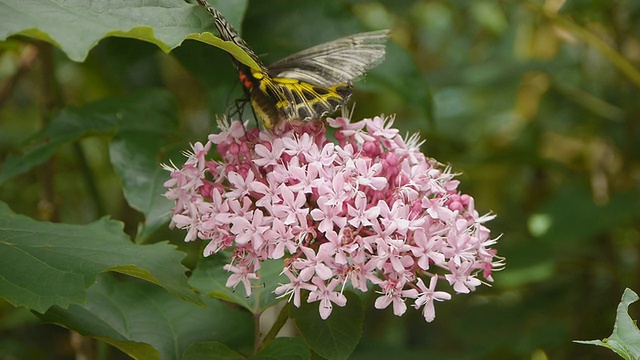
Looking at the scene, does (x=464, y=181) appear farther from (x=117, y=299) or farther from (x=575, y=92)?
(x=117, y=299)

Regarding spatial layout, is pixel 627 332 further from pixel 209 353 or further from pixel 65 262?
pixel 65 262

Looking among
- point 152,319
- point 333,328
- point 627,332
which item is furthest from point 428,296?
point 152,319

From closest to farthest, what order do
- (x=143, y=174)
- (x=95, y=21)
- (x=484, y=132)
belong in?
(x=95, y=21), (x=143, y=174), (x=484, y=132)

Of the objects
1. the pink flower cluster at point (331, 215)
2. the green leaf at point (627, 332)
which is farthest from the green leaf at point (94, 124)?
the green leaf at point (627, 332)

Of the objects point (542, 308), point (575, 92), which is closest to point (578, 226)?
point (542, 308)

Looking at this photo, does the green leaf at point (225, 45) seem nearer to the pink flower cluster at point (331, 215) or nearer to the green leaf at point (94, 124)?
the pink flower cluster at point (331, 215)

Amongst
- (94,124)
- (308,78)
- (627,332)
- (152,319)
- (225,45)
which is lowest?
(152,319)

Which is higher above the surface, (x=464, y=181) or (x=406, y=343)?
(x=464, y=181)
